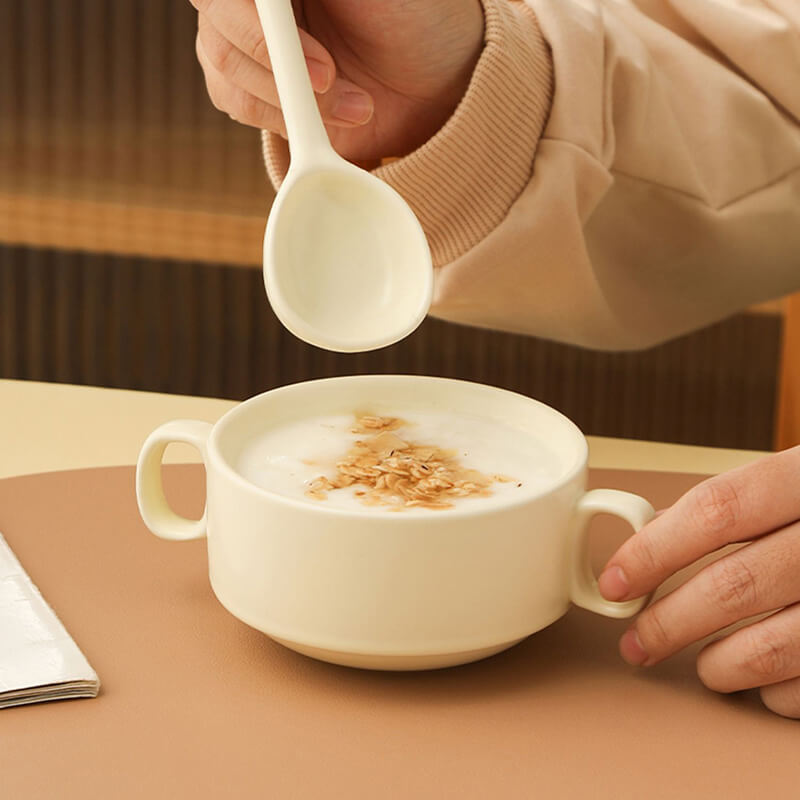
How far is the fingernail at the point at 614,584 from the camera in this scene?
586 mm

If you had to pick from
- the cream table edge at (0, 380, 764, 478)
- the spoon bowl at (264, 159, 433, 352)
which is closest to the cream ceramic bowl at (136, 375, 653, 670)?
the spoon bowl at (264, 159, 433, 352)

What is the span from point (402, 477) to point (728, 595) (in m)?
0.16

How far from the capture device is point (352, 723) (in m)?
0.55

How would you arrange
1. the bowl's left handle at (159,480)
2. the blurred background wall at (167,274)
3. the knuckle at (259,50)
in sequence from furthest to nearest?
the blurred background wall at (167,274) → the knuckle at (259,50) → the bowl's left handle at (159,480)

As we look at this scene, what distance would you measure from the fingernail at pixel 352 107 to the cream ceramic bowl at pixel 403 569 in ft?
1.07

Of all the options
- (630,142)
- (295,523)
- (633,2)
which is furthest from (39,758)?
(633,2)

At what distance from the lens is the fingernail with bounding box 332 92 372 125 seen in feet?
2.79

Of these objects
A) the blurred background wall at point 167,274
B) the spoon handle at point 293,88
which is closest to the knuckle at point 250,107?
the spoon handle at point 293,88

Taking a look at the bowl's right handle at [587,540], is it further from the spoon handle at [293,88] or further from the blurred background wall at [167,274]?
the blurred background wall at [167,274]

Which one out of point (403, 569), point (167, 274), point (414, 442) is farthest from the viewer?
point (167, 274)

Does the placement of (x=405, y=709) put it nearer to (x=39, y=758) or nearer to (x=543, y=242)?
(x=39, y=758)

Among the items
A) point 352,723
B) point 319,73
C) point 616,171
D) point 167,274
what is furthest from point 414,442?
point 167,274

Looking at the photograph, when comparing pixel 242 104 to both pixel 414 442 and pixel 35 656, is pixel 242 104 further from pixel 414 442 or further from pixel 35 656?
pixel 35 656

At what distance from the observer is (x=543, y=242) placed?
0.99 m
